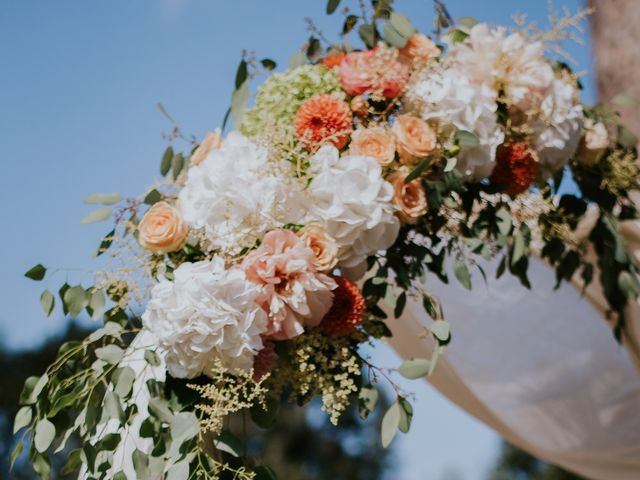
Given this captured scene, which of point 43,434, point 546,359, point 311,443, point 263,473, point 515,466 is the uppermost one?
point 43,434

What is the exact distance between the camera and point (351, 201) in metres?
1.27

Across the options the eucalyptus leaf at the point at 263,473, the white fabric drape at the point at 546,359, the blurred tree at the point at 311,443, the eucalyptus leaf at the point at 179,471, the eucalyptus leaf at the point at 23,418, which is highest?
the eucalyptus leaf at the point at 23,418

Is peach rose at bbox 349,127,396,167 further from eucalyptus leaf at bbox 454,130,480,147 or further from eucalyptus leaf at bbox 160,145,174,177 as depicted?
eucalyptus leaf at bbox 160,145,174,177

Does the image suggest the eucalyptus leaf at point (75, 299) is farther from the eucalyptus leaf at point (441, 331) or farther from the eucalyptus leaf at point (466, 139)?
the eucalyptus leaf at point (466, 139)

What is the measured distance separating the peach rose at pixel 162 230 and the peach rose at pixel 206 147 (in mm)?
188

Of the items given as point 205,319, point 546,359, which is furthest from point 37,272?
point 546,359

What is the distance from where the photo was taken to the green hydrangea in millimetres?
1463

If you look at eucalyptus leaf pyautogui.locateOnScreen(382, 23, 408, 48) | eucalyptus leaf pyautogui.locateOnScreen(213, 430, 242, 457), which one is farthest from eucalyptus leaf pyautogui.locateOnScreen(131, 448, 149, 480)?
eucalyptus leaf pyautogui.locateOnScreen(382, 23, 408, 48)

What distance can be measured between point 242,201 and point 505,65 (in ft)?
2.29

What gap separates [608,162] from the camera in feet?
6.17

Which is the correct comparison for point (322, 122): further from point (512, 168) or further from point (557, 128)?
Result: point (557, 128)

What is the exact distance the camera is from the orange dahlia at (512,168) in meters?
A: 1.60

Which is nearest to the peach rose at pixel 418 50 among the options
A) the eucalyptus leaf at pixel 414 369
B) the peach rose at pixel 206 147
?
the peach rose at pixel 206 147

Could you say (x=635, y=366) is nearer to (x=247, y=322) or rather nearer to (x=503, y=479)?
(x=247, y=322)
